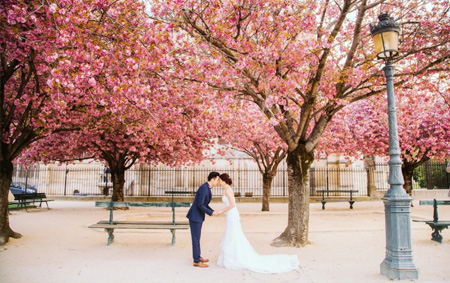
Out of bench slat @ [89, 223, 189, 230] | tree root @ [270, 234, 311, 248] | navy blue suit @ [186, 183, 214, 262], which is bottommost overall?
tree root @ [270, 234, 311, 248]

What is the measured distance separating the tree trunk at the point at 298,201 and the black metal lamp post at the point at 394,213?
8.26 feet

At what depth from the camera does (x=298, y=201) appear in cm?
834

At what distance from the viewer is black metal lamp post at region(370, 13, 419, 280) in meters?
5.52

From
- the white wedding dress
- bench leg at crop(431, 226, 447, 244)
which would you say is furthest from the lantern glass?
bench leg at crop(431, 226, 447, 244)

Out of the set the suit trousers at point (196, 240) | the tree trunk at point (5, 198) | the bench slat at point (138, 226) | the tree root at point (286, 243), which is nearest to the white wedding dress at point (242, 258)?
the suit trousers at point (196, 240)

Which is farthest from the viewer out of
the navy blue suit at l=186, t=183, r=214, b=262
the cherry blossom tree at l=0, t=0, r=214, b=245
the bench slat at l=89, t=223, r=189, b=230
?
the bench slat at l=89, t=223, r=189, b=230

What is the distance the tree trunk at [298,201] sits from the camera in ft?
26.8

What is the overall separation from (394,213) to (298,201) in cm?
283

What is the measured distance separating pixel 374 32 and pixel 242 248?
4.69 metres

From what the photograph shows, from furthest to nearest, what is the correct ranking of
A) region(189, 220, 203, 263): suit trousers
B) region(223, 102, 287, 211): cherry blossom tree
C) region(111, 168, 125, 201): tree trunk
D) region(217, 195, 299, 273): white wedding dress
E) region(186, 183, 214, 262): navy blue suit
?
region(111, 168, 125, 201): tree trunk, region(223, 102, 287, 211): cherry blossom tree, region(186, 183, 214, 262): navy blue suit, region(189, 220, 203, 263): suit trousers, region(217, 195, 299, 273): white wedding dress

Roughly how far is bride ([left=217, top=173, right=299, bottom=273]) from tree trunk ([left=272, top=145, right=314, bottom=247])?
5.31ft

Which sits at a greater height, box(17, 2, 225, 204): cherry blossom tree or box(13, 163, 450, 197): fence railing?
box(17, 2, 225, 204): cherry blossom tree

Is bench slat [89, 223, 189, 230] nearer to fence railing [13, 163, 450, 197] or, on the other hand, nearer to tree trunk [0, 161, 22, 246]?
tree trunk [0, 161, 22, 246]

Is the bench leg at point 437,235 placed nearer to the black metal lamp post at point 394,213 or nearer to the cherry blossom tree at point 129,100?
the black metal lamp post at point 394,213
